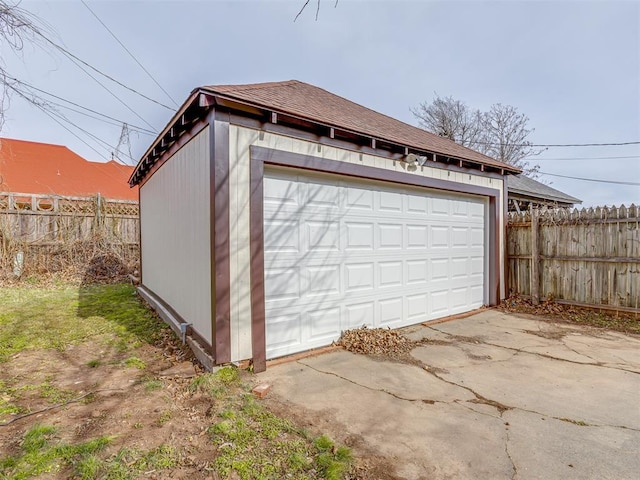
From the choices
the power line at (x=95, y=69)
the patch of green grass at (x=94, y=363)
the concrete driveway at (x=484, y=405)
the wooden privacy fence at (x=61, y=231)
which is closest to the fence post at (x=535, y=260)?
the concrete driveway at (x=484, y=405)

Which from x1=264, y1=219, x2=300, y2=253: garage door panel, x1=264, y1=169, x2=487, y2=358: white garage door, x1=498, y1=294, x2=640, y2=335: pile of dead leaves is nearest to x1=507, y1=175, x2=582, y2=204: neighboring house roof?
x1=498, y1=294, x2=640, y2=335: pile of dead leaves

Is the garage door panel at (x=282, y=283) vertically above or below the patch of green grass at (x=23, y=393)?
above

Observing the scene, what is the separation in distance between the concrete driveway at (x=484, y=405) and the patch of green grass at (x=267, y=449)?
0.22 m

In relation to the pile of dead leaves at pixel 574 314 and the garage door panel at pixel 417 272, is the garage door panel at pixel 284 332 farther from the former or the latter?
the pile of dead leaves at pixel 574 314

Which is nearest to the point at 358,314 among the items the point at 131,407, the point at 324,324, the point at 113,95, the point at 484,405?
the point at 324,324

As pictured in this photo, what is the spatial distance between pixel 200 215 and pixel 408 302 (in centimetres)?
354

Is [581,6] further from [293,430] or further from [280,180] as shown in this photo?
[293,430]

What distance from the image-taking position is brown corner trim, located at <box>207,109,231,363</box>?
332cm

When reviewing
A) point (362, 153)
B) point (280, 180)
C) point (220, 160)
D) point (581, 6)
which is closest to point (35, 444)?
point (220, 160)

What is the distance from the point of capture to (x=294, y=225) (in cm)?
405

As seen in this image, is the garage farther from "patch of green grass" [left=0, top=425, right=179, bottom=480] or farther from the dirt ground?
"patch of green grass" [left=0, top=425, right=179, bottom=480]

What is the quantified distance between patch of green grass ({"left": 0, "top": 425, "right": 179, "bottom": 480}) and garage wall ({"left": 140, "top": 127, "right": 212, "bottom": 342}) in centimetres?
149

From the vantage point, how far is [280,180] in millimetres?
3977

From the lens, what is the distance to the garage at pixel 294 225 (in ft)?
11.3
